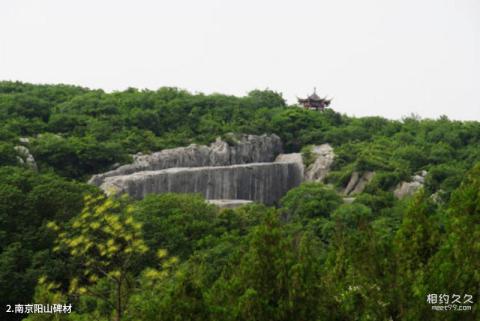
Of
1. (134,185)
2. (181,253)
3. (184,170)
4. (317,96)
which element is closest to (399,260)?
(181,253)

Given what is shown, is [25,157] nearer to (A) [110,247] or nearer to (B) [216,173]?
(B) [216,173]

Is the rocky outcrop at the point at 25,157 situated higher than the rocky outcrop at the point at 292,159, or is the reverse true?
the rocky outcrop at the point at 292,159

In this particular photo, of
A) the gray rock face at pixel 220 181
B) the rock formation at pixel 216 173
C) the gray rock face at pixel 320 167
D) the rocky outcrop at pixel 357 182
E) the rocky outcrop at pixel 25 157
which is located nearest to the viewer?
the rocky outcrop at pixel 25 157

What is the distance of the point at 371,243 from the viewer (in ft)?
30.6

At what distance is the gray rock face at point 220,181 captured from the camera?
25734 mm

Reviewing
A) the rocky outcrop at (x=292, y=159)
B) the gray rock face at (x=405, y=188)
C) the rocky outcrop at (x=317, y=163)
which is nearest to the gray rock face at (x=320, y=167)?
the rocky outcrop at (x=317, y=163)

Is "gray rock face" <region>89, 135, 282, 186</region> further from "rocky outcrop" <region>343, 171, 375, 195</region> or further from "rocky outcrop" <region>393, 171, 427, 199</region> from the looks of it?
"rocky outcrop" <region>393, 171, 427, 199</region>

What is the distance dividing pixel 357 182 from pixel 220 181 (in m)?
6.70

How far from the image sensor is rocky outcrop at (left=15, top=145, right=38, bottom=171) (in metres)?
25.2

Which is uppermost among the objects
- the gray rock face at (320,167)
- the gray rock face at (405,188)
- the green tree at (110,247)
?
the gray rock face at (320,167)

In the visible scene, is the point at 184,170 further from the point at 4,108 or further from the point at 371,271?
the point at 371,271

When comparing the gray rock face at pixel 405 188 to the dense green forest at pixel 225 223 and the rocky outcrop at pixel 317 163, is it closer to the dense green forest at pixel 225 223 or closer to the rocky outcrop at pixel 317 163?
the dense green forest at pixel 225 223

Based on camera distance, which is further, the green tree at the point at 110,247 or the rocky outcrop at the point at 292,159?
Result: the rocky outcrop at the point at 292,159

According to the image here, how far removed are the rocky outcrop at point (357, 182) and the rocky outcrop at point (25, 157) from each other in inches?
564
